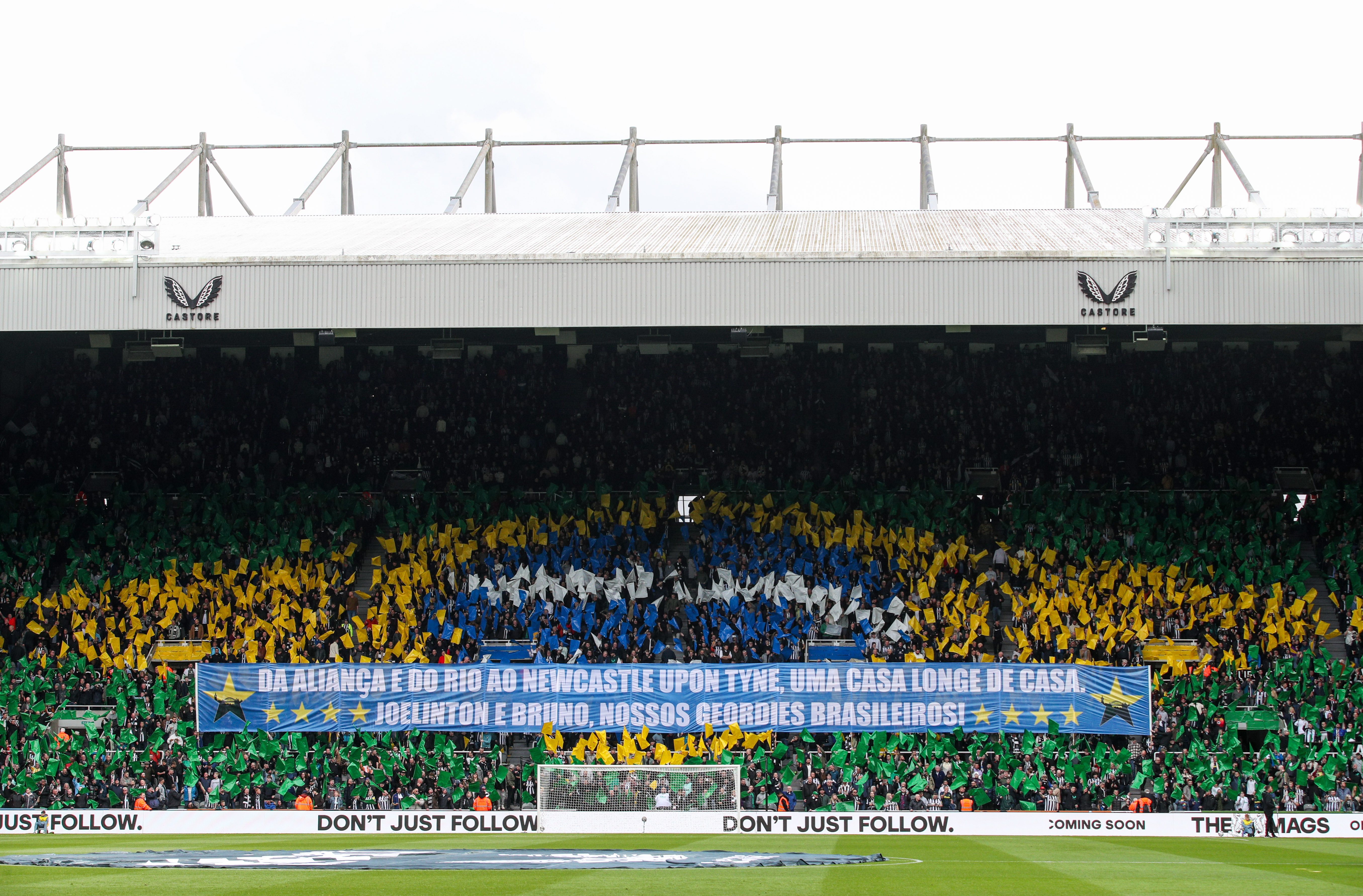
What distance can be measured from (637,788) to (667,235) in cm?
1561

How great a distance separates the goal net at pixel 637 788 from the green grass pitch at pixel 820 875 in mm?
4062

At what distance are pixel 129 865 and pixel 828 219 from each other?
30.1 meters

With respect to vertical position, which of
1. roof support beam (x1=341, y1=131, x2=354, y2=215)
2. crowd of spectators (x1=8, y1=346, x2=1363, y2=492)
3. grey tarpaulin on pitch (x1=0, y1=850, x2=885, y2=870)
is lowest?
grey tarpaulin on pitch (x1=0, y1=850, x2=885, y2=870)

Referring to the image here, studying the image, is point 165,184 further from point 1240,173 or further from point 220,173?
point 1240,173


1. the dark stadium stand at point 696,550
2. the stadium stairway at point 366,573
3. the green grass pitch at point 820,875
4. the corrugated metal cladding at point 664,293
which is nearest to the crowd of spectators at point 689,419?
the dark stadium stand at point 696,550

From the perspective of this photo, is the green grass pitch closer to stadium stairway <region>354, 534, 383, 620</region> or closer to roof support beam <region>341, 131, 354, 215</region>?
stadium stairway <region>354, 534, 383, 620</region>

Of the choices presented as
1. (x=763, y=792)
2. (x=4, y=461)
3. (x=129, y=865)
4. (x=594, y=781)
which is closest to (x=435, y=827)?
(x=594, y=781)

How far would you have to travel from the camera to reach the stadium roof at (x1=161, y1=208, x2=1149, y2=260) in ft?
109

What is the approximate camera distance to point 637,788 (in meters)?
30.4

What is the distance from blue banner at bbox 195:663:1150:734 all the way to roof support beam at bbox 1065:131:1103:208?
19.5 meters

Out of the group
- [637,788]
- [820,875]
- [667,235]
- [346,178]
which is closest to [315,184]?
[346,178]

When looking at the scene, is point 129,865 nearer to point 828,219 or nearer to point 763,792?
point 763,792

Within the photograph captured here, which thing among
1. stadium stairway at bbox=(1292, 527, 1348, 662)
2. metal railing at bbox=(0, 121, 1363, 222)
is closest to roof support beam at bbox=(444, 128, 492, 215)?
metal railing at bbox=(0, 121, 1363, 222)

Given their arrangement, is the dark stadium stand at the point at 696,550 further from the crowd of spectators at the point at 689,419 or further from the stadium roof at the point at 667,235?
the stadium roof at the point at 667,235
